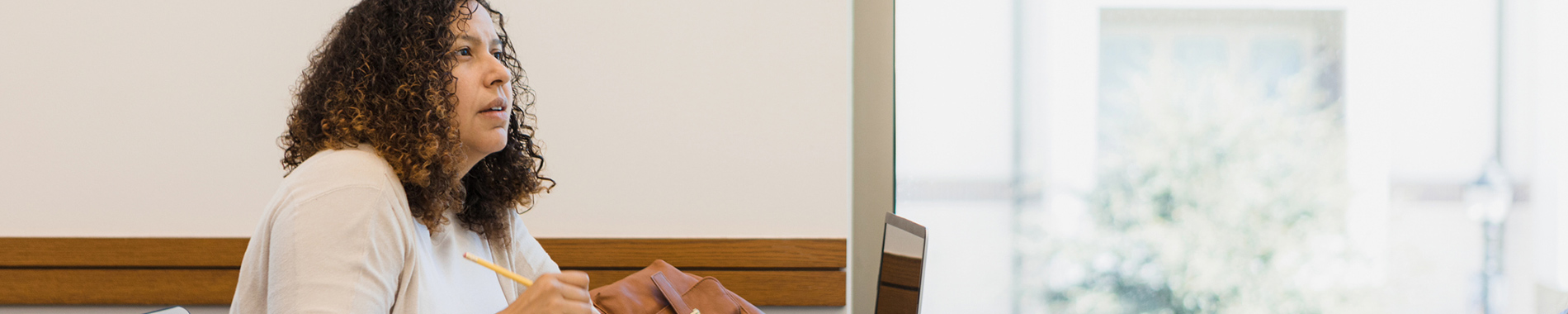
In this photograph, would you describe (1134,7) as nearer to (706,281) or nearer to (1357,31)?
(1357,31)

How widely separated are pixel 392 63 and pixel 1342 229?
2.20 metres

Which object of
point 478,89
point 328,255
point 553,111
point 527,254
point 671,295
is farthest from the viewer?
point 553,111

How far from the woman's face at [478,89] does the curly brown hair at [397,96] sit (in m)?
0.02

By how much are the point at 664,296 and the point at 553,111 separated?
710 millimetres

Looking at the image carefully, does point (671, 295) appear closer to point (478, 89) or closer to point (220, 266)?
point (478, 89)

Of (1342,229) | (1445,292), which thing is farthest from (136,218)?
(1445,292)

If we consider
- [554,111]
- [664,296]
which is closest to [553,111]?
[554,111]

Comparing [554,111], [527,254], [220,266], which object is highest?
[554,111]

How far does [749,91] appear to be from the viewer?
6.44 feet

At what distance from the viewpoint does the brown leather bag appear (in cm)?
142

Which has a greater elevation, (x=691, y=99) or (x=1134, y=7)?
(x=1134, y=7)

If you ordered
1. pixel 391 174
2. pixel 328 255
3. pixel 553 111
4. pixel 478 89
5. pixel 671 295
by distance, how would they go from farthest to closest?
pixel 553 111, pixel 671 295, pixel 478 89, pixel 391 174, pixel 328 255

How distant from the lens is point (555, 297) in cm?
101

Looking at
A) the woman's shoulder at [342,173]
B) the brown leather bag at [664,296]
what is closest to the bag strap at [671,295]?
the brown leather bag at [664,296]
